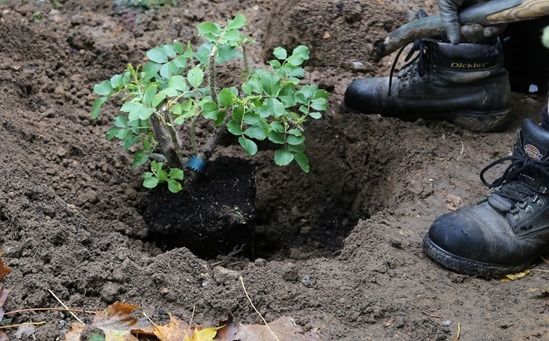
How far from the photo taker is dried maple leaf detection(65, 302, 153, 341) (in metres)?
1.87

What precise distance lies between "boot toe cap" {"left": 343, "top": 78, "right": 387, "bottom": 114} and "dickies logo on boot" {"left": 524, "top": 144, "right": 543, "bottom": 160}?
0.88 metres

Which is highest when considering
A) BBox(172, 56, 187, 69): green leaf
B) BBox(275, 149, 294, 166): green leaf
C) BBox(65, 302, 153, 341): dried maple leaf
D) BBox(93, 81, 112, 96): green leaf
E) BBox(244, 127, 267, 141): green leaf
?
BBox(172, 56, 187, 69): green leaf

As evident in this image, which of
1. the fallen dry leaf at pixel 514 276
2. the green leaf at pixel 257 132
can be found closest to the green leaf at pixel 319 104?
the green leaf at pixel 257 132

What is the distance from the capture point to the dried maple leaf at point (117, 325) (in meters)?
1.87

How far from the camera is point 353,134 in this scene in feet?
9.93

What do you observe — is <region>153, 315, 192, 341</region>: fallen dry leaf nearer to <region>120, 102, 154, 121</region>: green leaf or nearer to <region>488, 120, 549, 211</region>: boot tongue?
<region>120, 102, 154, 121</region>: green leaf

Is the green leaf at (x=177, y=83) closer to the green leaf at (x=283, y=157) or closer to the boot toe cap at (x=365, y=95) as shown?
the green leaf at (x=283, y=157)

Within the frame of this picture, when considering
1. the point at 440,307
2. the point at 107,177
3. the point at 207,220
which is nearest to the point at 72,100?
the point at 107,177

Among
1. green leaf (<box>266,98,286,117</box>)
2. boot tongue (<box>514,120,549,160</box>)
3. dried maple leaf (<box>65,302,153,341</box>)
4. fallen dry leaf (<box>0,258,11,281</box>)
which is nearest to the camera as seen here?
dried maple leaf (<box>65,302,153,341</box>)

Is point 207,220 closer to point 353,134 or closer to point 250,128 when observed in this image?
point 250,128

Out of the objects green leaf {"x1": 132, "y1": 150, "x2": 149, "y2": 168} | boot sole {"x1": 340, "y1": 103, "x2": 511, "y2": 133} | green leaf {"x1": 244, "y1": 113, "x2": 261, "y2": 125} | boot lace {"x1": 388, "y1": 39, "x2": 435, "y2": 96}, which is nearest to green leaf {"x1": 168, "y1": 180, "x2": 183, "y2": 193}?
green leaf {"x1": 132, "y1": 150, "x2": 149, "y2": 168}

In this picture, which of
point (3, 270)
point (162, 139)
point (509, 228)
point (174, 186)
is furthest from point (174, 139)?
point (509, 228)

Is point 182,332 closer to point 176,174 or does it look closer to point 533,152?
point 176,174

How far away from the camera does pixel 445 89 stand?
2.97 metres
